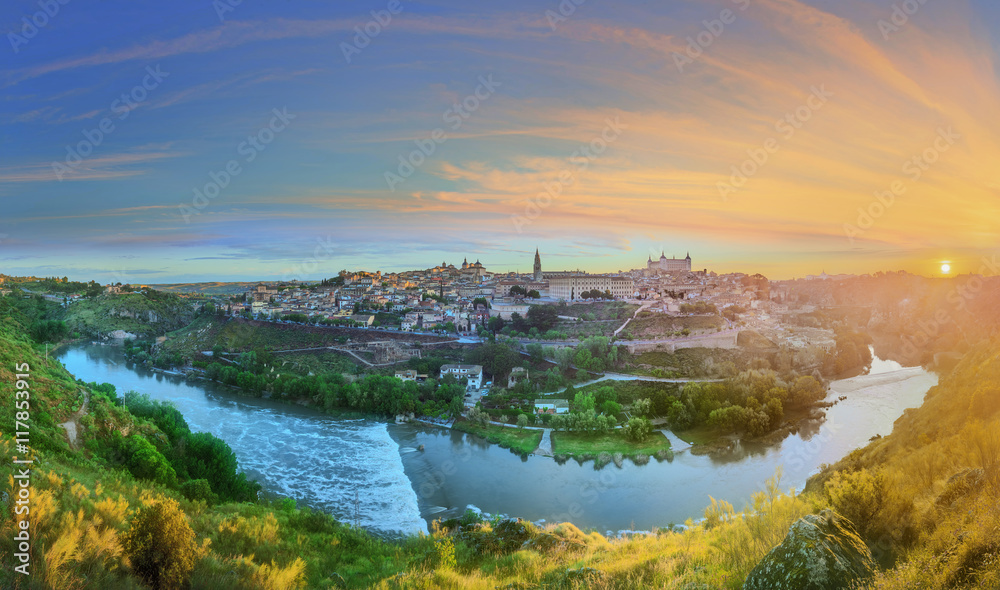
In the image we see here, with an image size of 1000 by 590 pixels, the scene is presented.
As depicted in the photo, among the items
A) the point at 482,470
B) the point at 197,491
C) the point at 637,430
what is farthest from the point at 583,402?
the point at 197,491

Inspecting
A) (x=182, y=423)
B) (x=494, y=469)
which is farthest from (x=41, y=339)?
(x=494, y=469)

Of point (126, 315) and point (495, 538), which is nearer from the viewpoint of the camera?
point (495, 538)

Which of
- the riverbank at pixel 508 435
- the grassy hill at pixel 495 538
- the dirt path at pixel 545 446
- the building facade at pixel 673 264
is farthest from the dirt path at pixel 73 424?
the building facade at pixel 673 264

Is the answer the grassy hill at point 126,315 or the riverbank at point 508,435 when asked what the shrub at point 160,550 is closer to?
the riverbank at point 508,435

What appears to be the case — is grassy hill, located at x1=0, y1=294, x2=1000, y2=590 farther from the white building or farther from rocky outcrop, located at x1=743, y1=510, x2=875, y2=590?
the white building

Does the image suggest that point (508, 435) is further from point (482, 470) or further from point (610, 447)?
point (610, 447)

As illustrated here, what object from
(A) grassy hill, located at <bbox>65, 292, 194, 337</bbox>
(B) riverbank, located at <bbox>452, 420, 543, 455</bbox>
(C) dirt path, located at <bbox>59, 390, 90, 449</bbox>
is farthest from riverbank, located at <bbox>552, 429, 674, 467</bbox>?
(A) grassy hill, located at <bbox>65, 292, 194, 337</bbox>

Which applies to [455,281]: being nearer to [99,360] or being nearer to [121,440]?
[99,360]
